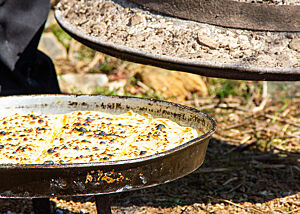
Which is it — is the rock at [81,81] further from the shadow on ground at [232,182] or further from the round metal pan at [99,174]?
the round metal pan at [99,174]

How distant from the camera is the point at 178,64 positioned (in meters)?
2.09

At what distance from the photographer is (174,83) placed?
4965 mm

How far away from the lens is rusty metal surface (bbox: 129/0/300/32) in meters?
2.11

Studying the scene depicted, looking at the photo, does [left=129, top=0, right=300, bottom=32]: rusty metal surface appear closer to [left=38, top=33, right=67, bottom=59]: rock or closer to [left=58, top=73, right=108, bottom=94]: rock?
[left=58, top=73, right=108, bottom=94]: rock

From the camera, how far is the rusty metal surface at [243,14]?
2.11 m

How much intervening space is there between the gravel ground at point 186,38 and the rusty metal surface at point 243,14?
0.10 feet

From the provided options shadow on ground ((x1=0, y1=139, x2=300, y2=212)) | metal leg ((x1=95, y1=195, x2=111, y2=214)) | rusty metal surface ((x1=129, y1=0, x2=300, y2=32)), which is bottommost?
shadow on ground ((x1=0, y1=139, x2=300, y2=212))

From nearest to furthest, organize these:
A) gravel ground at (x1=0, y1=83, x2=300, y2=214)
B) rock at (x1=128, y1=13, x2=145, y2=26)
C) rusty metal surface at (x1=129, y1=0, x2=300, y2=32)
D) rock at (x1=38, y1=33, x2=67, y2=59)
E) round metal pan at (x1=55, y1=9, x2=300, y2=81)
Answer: round metal pan at (x1=55, y1=9, x2=300, y2=81)
rusty metal surface at (x1=129, y1=0, x2=300, y2=32)
rock at (x1=128, y1=13, x2=145, y2=26)
gravel ground at (x1=0, y1=83, x2=300, y2=214)
rock at (x1=38, y1=33, x2=67, y2=59)

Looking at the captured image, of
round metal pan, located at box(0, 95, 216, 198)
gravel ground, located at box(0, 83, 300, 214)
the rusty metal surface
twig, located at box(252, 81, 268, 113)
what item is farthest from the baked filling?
twig, located at box(252, 81, 268, 113)

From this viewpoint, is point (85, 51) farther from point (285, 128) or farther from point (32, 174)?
point (32, 174)

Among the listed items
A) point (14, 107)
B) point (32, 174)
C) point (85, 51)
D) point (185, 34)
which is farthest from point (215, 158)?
point (85, 51)

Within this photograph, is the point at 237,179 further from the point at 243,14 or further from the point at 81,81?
the point at 81,81

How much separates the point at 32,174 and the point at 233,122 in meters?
3.18

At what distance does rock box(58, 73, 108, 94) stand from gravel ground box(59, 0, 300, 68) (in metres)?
2.52
